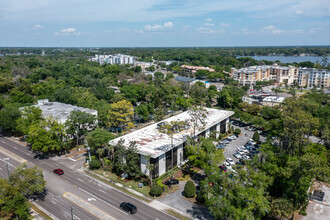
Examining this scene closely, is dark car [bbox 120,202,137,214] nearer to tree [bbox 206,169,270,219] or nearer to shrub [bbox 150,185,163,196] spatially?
shrub [bbox 150,185,163,196]

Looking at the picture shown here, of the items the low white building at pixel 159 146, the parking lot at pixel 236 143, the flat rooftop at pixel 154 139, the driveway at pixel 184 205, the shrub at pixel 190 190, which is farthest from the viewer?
the parking lot at pixel 236 143

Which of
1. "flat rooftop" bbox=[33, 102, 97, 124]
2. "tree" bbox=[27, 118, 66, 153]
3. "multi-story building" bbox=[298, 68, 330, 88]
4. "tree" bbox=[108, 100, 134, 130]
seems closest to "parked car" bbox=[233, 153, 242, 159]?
"tree" bbox=[108, 100, 134, 130]

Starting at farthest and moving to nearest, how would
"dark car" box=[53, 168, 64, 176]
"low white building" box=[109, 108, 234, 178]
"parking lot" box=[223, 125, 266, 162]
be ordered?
"parking lot" box=[223, 125, 266, 162], "dark car" box=[53, 168, 64, 176], "low white building" box=[109, 108, 234, 178]

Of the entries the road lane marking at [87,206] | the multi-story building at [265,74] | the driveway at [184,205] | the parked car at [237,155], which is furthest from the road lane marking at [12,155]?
the multi-story building at [265,74]

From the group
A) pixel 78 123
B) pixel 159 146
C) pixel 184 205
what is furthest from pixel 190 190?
pixel 78 123

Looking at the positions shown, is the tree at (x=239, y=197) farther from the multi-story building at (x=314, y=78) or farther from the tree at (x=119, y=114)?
the multi-story building at (x=314, y=78)

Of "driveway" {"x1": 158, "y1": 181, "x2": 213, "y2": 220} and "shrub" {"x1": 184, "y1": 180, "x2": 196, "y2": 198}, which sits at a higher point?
"shrub" {"x1": 184, "y1": 180, "x2": 196, "y2": 198}
